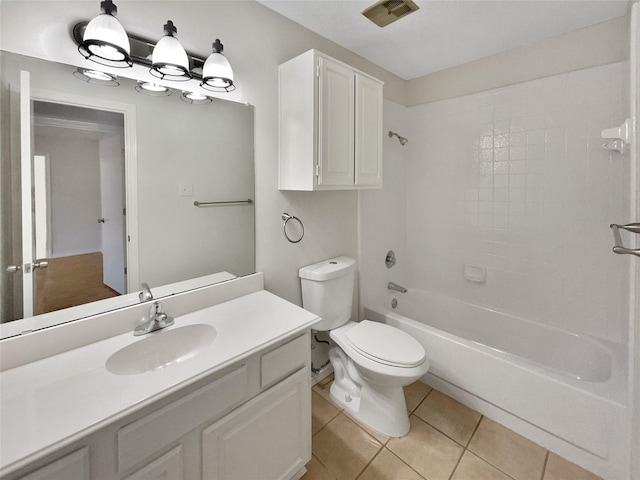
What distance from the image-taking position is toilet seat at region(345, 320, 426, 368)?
1.52 meters

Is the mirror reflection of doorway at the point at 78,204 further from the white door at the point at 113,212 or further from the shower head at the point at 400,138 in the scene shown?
the shower head at the point at 400,138

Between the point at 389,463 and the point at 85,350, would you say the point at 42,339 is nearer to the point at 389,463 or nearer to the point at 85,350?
the point at 85,350

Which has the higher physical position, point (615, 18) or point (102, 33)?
point (615, 18)

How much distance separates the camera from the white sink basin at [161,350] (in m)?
1.07

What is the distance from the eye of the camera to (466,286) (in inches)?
97.6

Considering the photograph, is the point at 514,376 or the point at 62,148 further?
the point at 514,376

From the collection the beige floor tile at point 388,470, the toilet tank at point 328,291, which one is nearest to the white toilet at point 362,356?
the toilet tank at point 328,291

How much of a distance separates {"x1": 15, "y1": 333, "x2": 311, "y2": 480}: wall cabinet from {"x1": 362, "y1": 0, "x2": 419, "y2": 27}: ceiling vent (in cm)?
182

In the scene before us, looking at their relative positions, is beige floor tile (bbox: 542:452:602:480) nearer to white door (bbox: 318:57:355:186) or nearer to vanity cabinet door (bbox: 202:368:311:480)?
vanity cabinet door (bbox: 202:368:311:480)

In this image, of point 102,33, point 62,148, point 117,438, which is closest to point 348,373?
point 117,438

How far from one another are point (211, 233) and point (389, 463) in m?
1.51

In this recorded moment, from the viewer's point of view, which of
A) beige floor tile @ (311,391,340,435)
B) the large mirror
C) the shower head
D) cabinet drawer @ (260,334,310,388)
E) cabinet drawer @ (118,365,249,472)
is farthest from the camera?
the shower head

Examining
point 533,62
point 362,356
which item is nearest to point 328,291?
point 362,356

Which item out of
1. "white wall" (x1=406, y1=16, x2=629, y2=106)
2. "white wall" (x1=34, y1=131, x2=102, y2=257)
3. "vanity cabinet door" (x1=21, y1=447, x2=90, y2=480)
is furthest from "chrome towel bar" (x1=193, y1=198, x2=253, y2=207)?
"white wall" (x1=406, y1=16, x2=629, y2=106)
